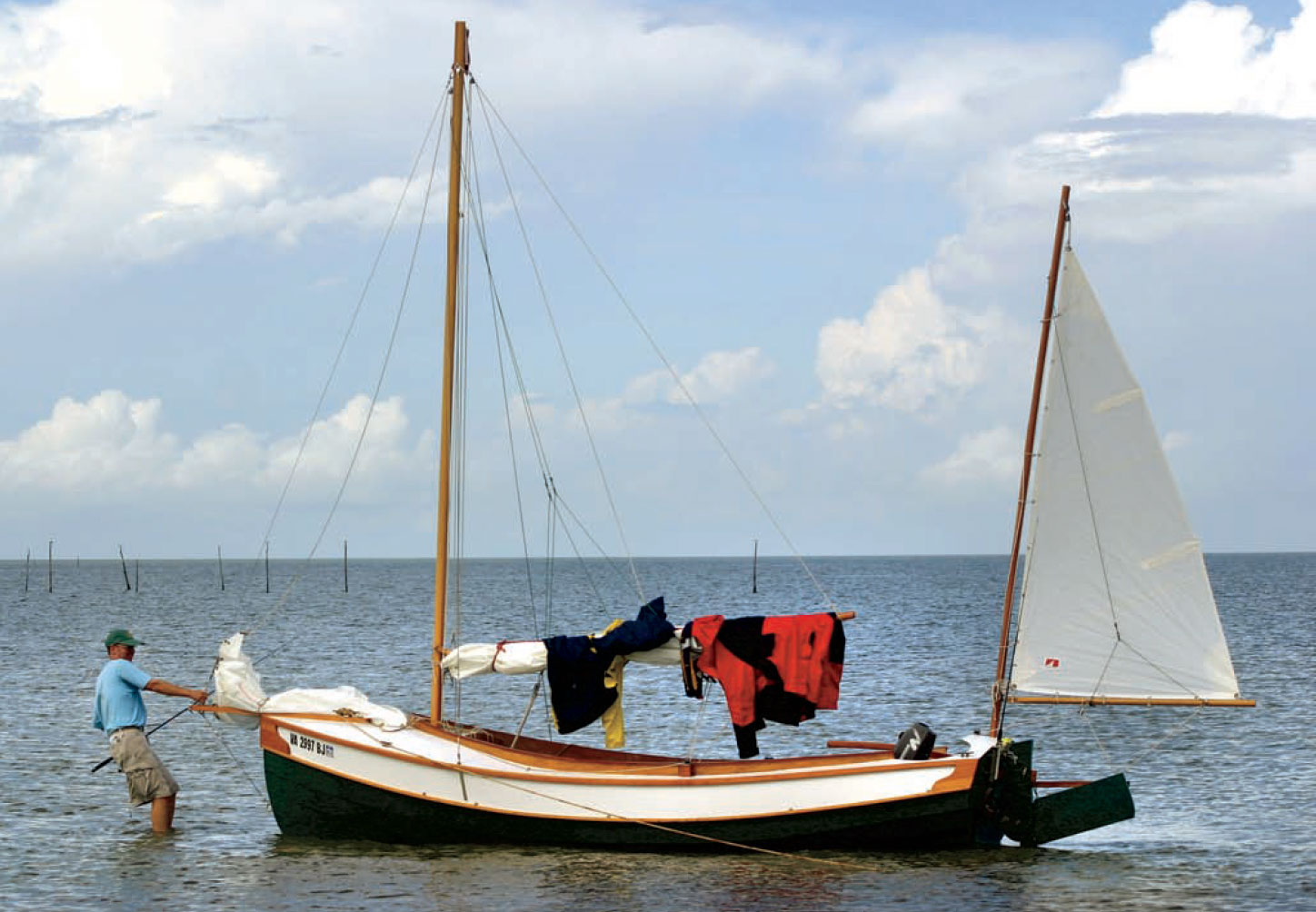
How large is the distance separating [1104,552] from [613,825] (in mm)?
6935

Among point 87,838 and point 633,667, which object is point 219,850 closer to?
point 87,838

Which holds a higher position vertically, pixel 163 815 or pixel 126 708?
pixel 126 708

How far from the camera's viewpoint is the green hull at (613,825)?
745 inches

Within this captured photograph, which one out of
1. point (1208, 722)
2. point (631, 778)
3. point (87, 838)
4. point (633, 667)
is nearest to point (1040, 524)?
point (631, 778)

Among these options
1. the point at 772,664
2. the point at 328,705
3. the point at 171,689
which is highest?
the point at 772,664

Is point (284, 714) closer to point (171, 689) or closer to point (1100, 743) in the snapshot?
point (171, 689)

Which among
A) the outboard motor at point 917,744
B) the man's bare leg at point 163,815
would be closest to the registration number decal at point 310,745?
the man's bare leg at point 163,815

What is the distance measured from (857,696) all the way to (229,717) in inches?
939

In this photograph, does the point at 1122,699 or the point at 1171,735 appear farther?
the point at 1171,735

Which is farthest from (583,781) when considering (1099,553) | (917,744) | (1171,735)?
(1171,735)

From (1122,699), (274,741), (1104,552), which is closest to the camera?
(1122,699)

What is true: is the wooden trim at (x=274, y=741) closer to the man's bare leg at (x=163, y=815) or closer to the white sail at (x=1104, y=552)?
the man's bare leg at (x=163, y=815)

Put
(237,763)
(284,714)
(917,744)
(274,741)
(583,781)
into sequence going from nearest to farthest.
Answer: (583,781) → (917,744) → (274,741) → (284,714) → (237,763)

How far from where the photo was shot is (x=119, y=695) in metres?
20.0
